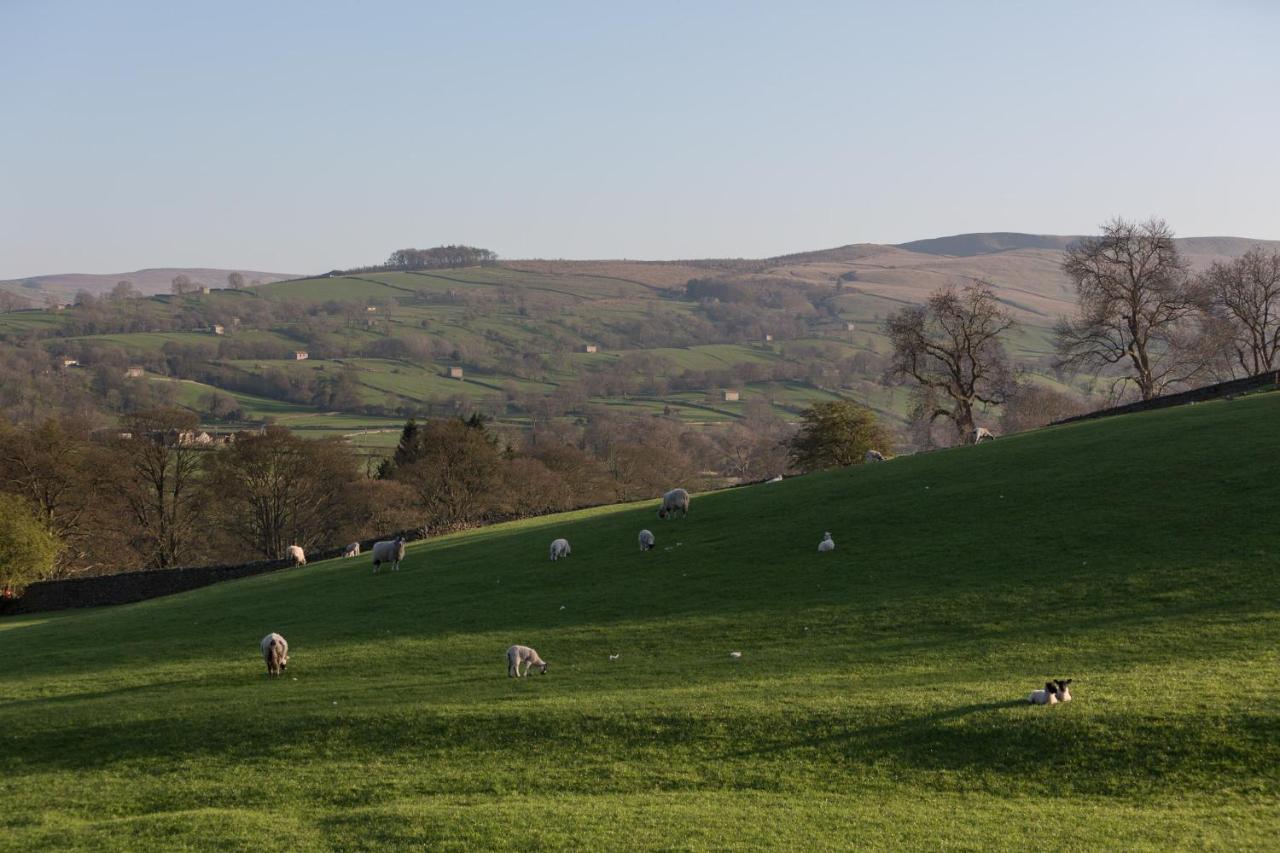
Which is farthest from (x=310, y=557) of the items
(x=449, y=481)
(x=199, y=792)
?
(x=199, y=792)

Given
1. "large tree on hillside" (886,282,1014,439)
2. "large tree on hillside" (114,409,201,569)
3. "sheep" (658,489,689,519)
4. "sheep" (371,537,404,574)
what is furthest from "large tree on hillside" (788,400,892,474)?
"large tree on hillside" (114,409,201,569)

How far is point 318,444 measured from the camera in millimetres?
87938

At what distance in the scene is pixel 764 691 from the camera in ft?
71.6

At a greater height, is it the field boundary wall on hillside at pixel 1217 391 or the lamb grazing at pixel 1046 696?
the field boundary wall on hillside at pixel 1217 391

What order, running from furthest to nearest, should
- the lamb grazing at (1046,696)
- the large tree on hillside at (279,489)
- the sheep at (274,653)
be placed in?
the large tree on hillside at (279,489) → the sheep at (274,653) → the lamb grazing at (1046,696)

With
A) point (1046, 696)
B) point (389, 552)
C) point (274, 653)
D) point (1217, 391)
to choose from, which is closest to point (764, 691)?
point (1046, 696)

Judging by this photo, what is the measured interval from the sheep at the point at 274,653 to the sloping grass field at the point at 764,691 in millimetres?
705

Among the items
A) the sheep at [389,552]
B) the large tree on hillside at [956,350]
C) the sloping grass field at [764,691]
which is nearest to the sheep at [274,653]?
the sloping grass field at [764,691]

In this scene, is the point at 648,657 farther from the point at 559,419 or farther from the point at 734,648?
the point at 559,419

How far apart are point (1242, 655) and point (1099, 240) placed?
58141mm

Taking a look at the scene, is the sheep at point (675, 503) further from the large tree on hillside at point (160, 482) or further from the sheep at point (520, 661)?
the large tree on hillside at point (160, 482)

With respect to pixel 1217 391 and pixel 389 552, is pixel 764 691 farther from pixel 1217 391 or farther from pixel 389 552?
pixel 1217 391

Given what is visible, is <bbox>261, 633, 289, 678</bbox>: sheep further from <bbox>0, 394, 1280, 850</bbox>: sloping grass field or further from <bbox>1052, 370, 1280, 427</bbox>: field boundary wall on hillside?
<bbox>1052, 370, 1280, 427</bbox>: field boundary wall on hillside

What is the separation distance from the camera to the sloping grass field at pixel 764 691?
16484 mm
